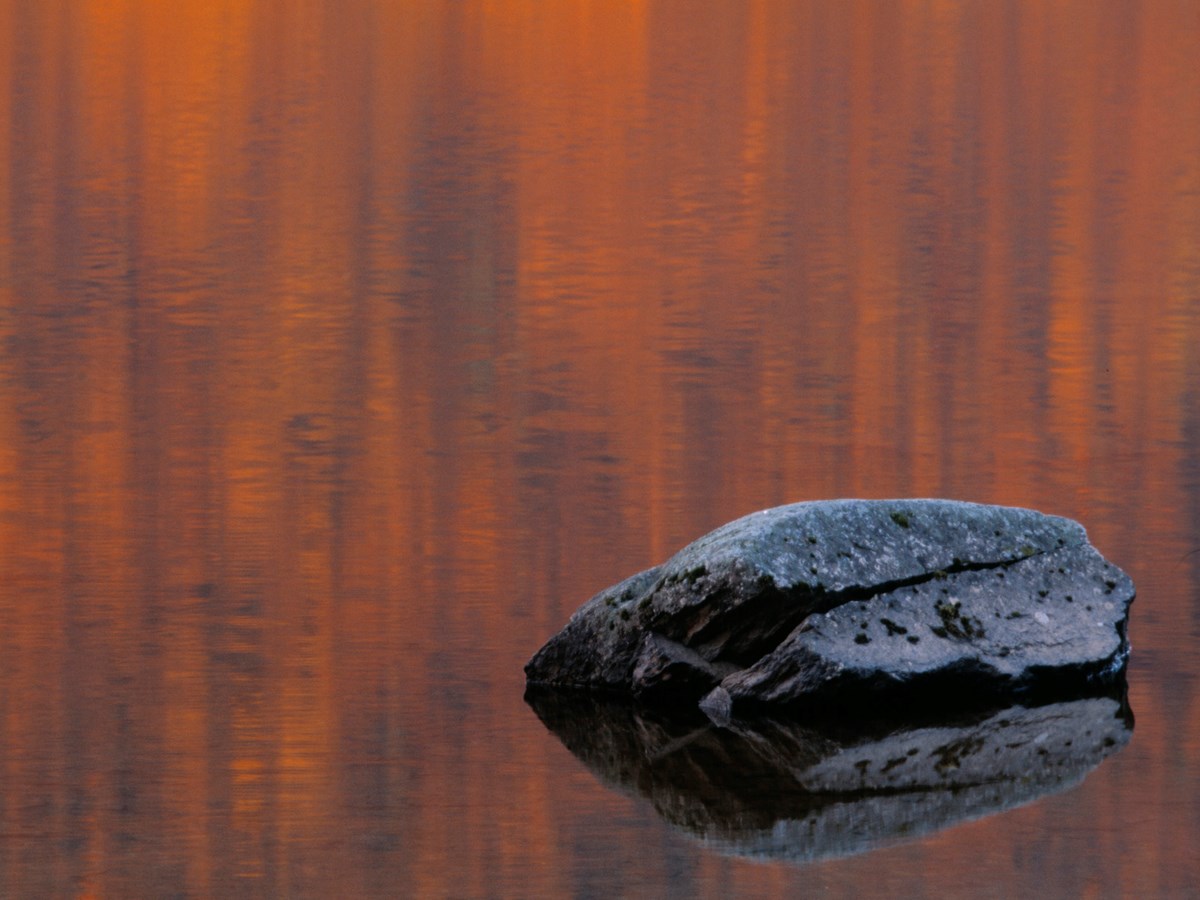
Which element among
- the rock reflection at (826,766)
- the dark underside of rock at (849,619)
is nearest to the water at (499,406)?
the rock reflection at (826,766)

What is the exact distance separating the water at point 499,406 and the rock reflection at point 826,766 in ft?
0.42

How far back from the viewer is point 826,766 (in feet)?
21.4

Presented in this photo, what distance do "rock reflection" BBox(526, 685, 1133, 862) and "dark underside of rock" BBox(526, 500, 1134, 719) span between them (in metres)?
0.16

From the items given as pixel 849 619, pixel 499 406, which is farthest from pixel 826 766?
pixel 499 406

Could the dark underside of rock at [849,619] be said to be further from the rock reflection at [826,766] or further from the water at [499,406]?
the water at [499,406]

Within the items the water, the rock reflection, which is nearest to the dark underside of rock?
the rock reflection

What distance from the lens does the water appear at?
5977mm

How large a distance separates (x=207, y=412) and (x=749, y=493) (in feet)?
12.7

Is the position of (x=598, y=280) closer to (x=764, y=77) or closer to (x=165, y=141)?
(x=165, y=141)

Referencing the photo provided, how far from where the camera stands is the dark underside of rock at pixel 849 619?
7.22 metres

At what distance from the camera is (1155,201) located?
69.4ft

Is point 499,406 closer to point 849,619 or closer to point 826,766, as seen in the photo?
point 849,619

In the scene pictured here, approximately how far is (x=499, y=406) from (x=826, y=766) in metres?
6.44

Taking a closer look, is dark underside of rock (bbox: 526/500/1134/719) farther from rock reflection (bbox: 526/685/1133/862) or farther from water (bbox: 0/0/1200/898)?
water (bbox: 0/0/1200/898)
